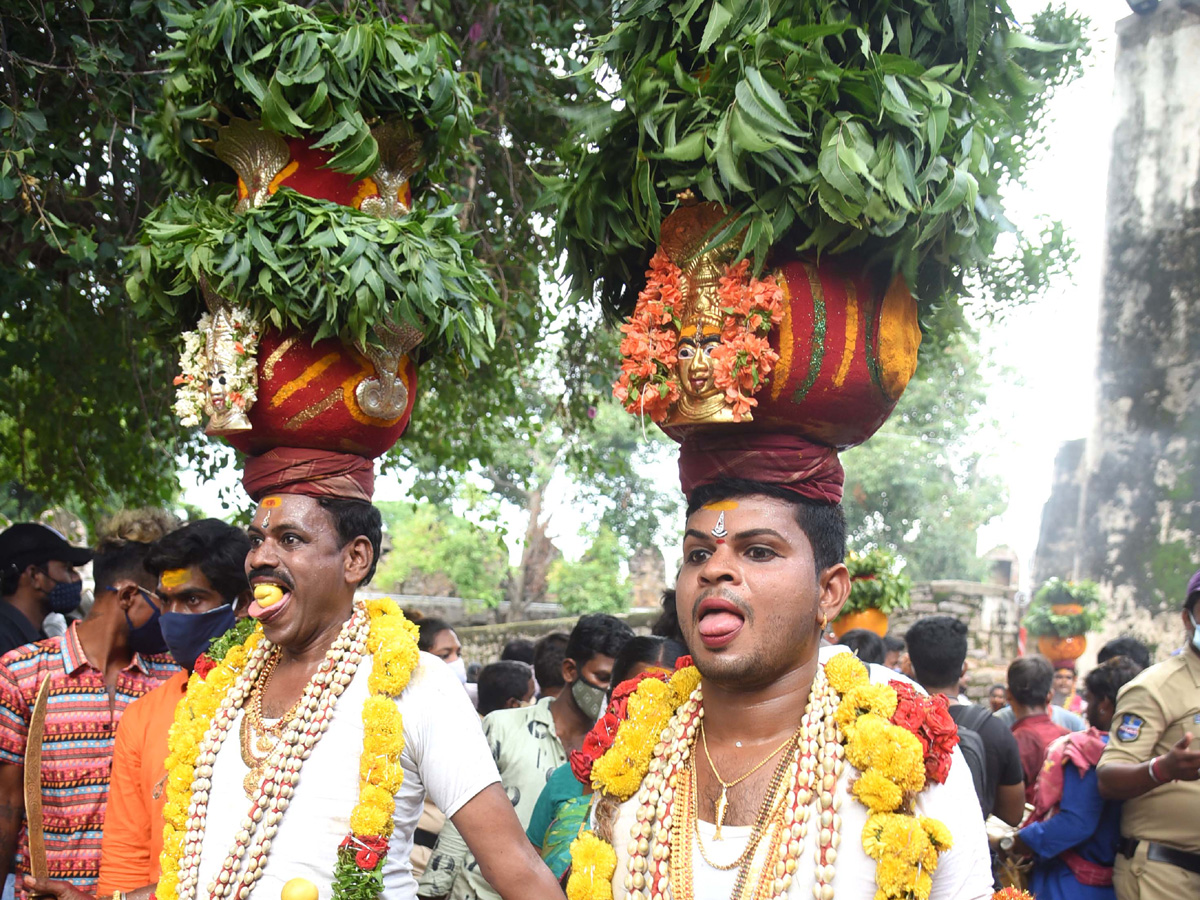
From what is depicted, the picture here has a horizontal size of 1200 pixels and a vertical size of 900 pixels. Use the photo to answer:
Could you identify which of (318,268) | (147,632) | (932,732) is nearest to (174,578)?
(147,632)

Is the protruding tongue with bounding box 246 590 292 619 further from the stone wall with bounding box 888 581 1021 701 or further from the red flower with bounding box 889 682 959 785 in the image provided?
the stone wall with bounding box 888 581 1021 701

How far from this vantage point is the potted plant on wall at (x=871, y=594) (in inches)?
320

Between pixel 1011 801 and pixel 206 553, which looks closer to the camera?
pixel 206 553

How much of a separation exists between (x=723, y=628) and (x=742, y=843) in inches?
18.9

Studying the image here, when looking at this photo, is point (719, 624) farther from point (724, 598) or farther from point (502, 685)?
point (502, 685)

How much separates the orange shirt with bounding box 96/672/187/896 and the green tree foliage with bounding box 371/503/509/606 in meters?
15.0

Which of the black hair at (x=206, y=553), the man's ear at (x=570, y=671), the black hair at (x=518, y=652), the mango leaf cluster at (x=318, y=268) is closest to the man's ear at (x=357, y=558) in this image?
the mango leaf cluster at (x=318, y=268)

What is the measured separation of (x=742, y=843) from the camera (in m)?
2.48

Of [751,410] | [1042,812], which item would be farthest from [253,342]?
[1042,812]

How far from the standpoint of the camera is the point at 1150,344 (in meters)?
14.7

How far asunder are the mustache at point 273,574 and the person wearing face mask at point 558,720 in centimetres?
181

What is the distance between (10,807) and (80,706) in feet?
1.32

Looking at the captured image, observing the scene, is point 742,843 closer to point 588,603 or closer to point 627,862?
point 627,862

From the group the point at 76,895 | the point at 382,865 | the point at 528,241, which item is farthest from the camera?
the point at 528,241
